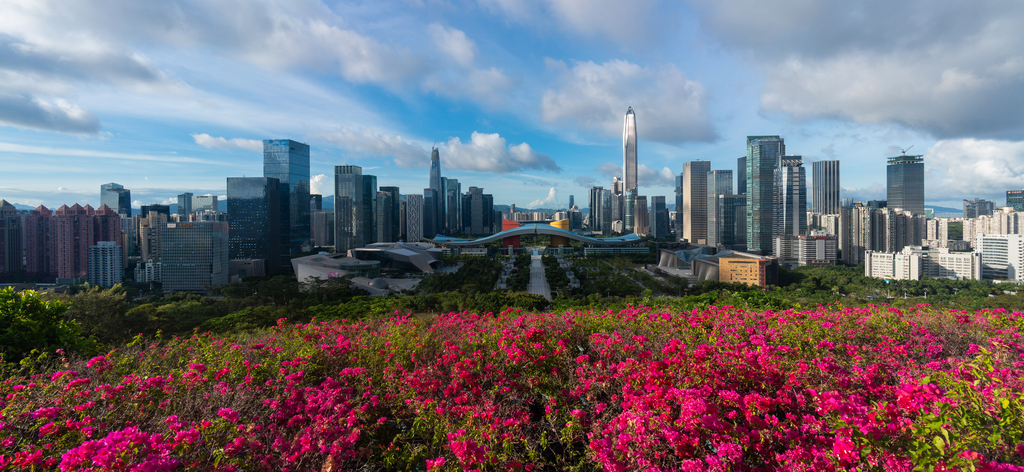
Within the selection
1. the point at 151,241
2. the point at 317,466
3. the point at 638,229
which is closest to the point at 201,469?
the point at 317,466

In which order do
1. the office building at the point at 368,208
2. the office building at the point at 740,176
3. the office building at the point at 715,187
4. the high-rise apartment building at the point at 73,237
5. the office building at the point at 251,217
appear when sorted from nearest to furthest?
the high-rise apartment building at the point at 73,237 → the office building at the point at 251,217 → the office building at the point at 368,208 → the office building at the point at 715,187 → the office building at the point at 740,176

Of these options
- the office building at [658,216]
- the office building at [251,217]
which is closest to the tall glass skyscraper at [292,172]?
the office building at [251,217]

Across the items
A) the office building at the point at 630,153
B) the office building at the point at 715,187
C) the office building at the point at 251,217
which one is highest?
the office building at the point at 630,153

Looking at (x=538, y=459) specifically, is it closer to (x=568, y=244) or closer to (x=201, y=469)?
(x=201, y=469)

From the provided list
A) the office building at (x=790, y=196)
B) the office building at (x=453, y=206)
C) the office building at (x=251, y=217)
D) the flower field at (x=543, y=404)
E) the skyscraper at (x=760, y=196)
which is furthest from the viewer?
the office building at (x=453, y=206)

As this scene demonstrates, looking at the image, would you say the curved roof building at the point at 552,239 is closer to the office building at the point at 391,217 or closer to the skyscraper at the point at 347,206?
the skyscraper at the point at 347,206

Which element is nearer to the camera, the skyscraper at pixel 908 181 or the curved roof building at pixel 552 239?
the curved roof building at pixel 552 239
